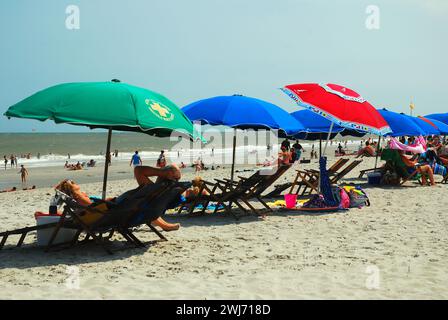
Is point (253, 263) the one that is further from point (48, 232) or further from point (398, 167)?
point (398, 167)

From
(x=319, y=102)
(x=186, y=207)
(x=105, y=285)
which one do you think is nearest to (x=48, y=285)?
(x=105, y=285)

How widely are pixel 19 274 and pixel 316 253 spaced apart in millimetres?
3012

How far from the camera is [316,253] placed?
18.3 ft

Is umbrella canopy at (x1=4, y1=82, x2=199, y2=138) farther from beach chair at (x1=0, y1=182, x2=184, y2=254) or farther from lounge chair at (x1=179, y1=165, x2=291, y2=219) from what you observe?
lounge chair at (x1=179, y1=165, x2=291, y2=219)

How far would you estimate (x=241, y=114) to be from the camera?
771 cm

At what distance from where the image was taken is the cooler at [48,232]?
5.54 metres

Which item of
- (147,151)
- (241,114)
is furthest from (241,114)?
(147,151)

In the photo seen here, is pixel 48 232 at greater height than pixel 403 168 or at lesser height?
lesser

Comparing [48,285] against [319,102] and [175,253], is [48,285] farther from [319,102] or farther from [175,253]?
[319,102]

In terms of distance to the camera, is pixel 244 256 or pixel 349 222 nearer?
pixel 244 256

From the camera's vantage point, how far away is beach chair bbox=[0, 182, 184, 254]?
527cm

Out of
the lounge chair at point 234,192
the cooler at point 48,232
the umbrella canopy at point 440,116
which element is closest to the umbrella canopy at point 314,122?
the lounge chair at point 234,192
